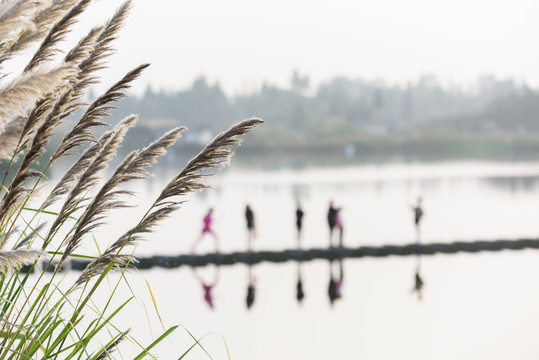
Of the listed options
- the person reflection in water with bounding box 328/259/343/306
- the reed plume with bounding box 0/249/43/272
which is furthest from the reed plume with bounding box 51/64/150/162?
the person reflection in water with bounding box 328/259/343/306

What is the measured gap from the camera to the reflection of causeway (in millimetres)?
18188

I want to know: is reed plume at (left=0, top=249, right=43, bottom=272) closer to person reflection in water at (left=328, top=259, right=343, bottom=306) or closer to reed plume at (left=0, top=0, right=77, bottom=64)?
reed plume at (left=0, top=0, right=77, bottom=64)

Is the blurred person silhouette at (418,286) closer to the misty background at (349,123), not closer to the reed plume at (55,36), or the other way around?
the reed plume at (55,36)

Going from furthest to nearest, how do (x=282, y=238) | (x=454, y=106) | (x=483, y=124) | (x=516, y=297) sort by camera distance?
(x=454, y=106) < (x=483, y=124) < (x=282, y=238) < (x=516, y=297)

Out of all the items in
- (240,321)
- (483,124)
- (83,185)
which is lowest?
(240,321)

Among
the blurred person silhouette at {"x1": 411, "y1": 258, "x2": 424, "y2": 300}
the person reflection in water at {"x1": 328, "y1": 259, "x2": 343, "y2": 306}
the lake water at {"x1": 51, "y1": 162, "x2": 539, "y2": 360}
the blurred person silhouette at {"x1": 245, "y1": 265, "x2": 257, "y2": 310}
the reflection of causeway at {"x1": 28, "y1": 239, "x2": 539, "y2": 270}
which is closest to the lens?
the lake water at {"x1": 51, "y1": 162, "x2": 539, "y2": 360}

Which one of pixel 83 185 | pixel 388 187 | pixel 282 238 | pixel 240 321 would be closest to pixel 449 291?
pixel 240 321

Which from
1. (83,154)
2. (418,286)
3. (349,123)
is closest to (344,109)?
(349,123)

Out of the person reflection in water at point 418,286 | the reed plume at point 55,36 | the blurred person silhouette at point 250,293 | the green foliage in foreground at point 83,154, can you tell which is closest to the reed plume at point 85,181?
the green foliage in foreground at point 83,154

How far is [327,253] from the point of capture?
61.6 ft

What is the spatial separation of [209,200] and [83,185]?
57.2 metres

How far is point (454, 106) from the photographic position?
158m

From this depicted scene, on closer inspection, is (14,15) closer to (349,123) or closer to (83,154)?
(83,154)

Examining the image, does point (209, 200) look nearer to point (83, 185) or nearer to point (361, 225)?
point (361, 225)
